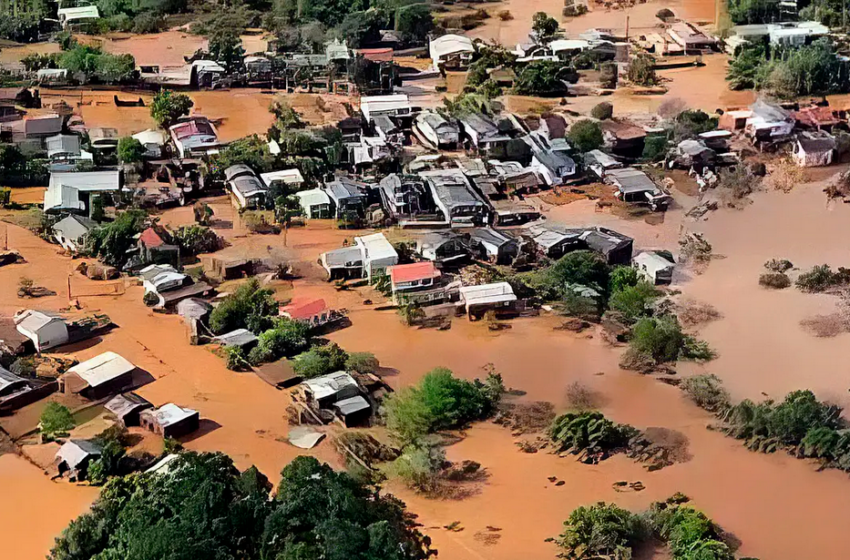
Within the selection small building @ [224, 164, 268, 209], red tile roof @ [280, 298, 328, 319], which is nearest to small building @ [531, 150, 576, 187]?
small building @ [224, 164, 268, 209]

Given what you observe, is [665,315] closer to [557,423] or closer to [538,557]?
[557,423]

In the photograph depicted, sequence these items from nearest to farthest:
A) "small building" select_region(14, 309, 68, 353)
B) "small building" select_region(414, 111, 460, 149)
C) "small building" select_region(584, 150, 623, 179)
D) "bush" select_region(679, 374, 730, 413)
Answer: "bush" select_region(679, 374, 730, 413) → "small building" select_region(14, 309, 68, 353) → "small building" select_region(584, 150, 623, 179) → "small building" select_region(414, 111, 460, 149)

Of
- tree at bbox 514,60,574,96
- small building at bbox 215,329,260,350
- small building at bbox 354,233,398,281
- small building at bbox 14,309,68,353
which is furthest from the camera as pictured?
tree at bbox 514,60,574,96

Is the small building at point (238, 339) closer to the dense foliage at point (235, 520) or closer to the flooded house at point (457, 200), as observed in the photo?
the dense foliage at point (235, 520)

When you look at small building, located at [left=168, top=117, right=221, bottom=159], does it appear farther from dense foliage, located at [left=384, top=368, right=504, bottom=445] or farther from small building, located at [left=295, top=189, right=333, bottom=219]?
dense foliage, located at [left=384, top=368, right=504, bottom=445]

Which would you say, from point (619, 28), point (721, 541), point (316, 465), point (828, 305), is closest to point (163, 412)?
point (316, 465)

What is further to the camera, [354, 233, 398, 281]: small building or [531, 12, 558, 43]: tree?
[531, 12, 558, 43]: tree

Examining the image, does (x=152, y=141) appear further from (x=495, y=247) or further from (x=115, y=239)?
(x=495, y=247)

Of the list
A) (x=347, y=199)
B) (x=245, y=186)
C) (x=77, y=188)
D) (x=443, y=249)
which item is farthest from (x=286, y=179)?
(x=443, y=249)
